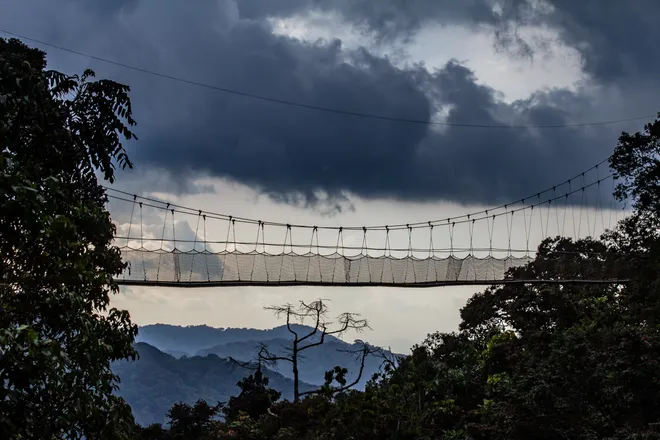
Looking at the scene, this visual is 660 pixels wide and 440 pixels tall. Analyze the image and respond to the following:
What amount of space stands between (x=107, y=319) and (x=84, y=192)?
1569 mm

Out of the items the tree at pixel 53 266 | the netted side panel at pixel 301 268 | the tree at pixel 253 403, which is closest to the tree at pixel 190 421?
the tree at pixel 253 403

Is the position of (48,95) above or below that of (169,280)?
above

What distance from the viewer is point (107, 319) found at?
814cm

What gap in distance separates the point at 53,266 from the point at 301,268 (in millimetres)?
9777

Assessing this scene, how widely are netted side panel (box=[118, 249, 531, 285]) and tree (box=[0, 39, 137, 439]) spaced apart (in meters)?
5.61

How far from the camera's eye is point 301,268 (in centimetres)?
1631

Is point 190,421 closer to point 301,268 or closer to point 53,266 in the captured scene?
point 301,268

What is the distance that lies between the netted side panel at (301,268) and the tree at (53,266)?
18.4 feet

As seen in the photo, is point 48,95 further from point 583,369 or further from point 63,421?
point 583,369

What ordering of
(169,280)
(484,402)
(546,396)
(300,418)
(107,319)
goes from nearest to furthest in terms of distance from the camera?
(107,319) < (169,280) < (546,396) < (484,402) < (300,418)

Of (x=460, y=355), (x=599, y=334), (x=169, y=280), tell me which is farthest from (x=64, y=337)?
(x=460, y=355)

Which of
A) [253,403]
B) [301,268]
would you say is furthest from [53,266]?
[253,403]

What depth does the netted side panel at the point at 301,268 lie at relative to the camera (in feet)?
47.0

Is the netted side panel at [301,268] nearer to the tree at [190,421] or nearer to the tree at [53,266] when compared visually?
the tree at [53,266]
